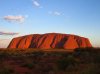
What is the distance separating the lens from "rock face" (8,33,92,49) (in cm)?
11949

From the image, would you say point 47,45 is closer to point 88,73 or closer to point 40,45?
point 40,45

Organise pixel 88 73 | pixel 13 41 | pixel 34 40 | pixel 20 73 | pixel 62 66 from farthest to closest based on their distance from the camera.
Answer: pixel 13 41 < pixel 34 40 < pixel 62 66 < pixel 20 73 < pixel 88 73

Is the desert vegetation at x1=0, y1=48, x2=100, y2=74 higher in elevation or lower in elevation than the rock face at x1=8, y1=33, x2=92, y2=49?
lower

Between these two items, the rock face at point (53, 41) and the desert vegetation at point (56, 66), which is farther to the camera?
the rock face at point (53, 41)

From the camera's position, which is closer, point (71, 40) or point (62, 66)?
point (62, 66)

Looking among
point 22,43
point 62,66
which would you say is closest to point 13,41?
point 22,43

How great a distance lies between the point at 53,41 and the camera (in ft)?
411

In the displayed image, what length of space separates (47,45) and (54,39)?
460 centimetres

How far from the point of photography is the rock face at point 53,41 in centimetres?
11949

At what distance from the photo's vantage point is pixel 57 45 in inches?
4872

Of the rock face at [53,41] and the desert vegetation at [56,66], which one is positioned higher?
the rock face at [53,41]

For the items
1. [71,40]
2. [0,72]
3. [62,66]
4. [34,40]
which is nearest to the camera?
[0,72]

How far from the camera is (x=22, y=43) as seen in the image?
131625 millimetres

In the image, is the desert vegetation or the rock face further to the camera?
the rock face
